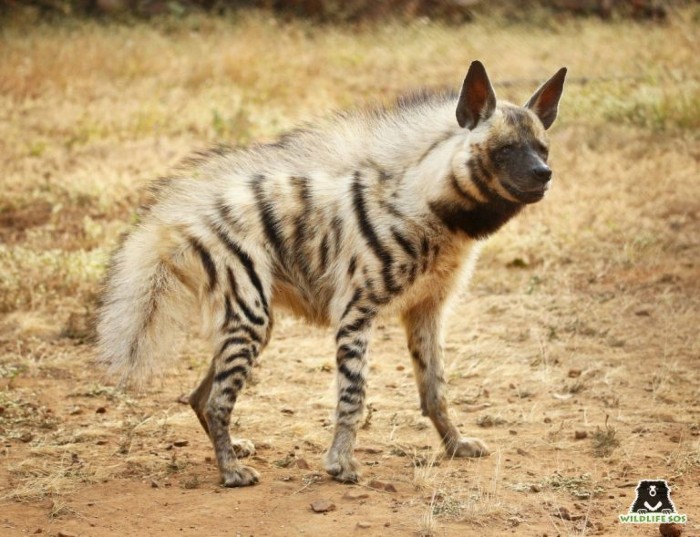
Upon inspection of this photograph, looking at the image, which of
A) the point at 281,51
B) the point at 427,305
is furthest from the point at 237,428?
the point at 281,51

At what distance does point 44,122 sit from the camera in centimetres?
941

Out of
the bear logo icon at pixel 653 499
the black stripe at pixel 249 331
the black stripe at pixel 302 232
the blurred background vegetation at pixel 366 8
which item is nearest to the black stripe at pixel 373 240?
the black stripe at pixel 302 232

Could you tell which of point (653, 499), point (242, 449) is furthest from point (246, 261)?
point (653, 499)

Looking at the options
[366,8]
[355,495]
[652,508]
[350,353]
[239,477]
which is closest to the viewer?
[652,508]

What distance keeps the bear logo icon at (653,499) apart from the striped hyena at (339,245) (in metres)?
0.78

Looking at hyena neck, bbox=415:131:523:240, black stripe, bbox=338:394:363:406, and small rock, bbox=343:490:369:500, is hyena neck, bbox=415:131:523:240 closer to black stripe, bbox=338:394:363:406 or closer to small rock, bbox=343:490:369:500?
black stripe, bbox=338:394:363:406

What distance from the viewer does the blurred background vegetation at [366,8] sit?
45.3 ft

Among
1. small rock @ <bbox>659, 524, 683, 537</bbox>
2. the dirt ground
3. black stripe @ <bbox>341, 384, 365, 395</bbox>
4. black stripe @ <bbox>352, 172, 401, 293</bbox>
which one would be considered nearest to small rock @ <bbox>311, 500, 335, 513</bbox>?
the dirt ground

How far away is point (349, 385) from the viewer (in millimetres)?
4262

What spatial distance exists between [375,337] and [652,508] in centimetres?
262

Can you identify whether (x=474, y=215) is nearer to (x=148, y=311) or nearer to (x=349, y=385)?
(x=349, y=385)

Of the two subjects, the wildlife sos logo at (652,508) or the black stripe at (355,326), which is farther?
the black stripe at (355,326)

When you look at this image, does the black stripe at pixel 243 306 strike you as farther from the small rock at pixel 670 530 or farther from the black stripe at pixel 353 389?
the small rock at pixel 670 530

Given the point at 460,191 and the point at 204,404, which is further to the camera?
the point at 204,404
